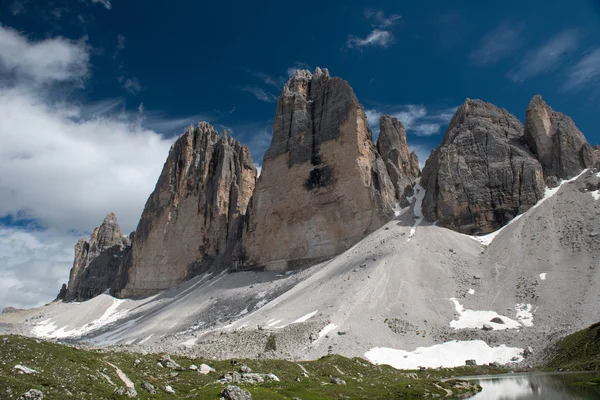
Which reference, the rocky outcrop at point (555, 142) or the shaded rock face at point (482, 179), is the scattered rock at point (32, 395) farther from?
the rocky outcrop at point (555, 142)

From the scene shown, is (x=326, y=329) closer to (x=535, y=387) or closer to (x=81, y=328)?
(x=535, y=387)

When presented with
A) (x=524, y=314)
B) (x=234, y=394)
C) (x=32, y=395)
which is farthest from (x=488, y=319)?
(x=32, y=395)

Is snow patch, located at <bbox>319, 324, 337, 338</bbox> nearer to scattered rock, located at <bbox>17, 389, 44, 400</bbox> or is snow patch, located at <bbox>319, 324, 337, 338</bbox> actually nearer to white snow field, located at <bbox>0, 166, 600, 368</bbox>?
white snow field, located at <bbox>0, 166, 600, 368</bbox>

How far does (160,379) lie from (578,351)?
27.6 metres

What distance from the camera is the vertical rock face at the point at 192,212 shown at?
91.9 metres

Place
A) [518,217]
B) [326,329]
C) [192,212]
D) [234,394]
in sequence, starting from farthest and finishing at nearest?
[192,212]
[518,217]
[326,329]
[234,394]

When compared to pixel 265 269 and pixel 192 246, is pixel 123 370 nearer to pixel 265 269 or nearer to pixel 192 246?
pixel 265 269

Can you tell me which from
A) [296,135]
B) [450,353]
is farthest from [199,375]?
[296,135]

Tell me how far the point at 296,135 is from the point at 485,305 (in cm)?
4526

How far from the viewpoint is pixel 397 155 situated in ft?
279

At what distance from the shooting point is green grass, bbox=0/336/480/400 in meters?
14.6

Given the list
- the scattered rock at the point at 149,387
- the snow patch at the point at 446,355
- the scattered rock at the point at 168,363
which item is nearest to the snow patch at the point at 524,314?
the snow patch at the point at 446,355

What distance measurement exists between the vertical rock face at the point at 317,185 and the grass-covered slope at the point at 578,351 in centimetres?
3397

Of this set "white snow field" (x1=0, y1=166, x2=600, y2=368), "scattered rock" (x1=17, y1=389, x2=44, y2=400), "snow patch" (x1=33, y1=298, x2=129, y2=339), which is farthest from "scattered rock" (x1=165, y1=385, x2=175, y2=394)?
"snow patch" (x1=33, y1=298, x2=129, y2=339)
